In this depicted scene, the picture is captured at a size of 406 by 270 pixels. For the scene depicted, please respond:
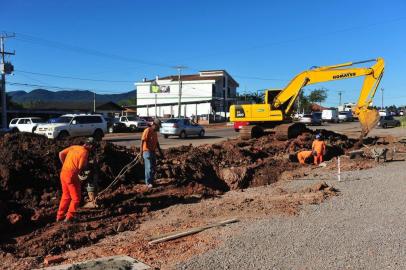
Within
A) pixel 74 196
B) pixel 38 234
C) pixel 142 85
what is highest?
pixel 142 85

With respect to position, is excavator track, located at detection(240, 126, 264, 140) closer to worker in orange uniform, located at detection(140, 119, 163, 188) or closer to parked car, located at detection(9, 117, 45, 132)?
worker in orange uniform, located at detection(140, 119, 163, 188)

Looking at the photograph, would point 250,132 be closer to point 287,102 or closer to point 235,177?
point 287,102

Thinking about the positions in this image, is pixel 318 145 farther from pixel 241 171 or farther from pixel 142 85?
pixel 142 85

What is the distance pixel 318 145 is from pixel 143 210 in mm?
9983

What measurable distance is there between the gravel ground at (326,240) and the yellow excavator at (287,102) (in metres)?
14.8

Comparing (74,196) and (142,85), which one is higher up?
(142,85)

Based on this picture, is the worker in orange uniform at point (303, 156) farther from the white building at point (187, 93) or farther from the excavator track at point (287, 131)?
the white building at point (187, 93)

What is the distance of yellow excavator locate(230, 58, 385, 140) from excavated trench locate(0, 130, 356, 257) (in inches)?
337

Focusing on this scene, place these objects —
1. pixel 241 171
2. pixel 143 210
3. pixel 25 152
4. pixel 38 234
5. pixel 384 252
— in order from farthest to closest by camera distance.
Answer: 1. pixel 241 171
2. pixel 25 152
3. pixel 143 210
4. pixel 38 234
5. pixel 384 252

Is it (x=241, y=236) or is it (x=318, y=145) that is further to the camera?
(x=318, y=145)

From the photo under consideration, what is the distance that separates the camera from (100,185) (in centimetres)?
1249

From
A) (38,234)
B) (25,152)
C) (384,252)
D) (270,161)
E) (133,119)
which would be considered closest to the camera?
(384,252)

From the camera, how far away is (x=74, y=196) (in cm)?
902

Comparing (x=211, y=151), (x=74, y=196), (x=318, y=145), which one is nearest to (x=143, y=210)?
(x=74, y=196)
